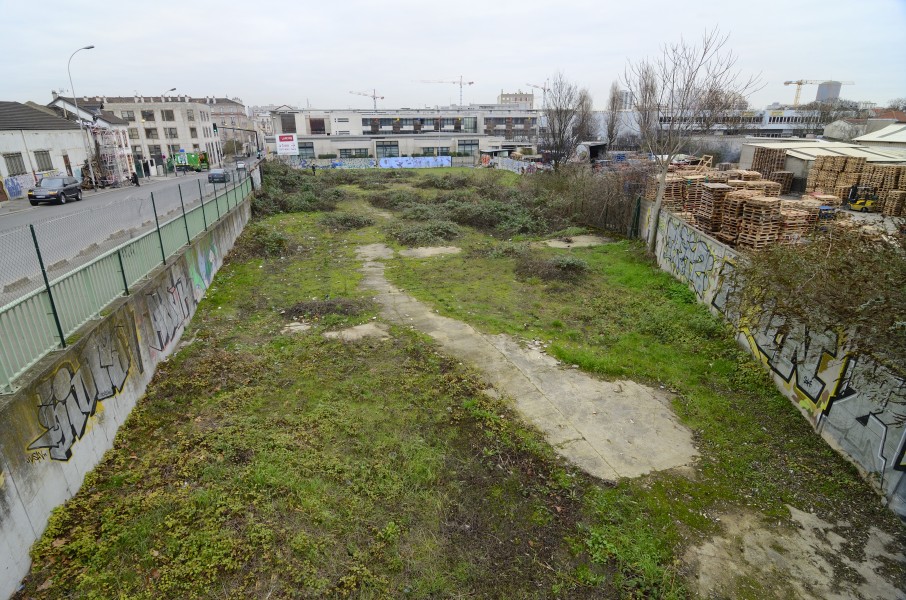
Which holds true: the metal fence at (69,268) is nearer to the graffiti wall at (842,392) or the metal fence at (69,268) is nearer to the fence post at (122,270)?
the fence post at (122,270)

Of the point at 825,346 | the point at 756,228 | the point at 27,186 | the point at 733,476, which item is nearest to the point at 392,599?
the point at 733,476

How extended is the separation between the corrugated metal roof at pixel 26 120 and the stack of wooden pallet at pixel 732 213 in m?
37.1

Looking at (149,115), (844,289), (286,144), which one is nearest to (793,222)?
(844,289)

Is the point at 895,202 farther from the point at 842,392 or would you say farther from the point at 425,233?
the point at 425,233

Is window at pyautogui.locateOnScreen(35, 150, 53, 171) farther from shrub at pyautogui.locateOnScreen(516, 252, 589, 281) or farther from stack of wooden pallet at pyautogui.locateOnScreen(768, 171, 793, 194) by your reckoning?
stack of wooden pallet at pyautogui.locateOnScreen(768, 171, 793, 194)

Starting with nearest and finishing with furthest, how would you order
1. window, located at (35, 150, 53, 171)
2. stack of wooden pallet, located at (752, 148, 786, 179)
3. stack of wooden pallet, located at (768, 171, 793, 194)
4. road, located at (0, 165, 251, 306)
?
road, located at (0, 165, 251, 306) < stack of wooden pallet, located at (768, 171, 793, 194) < stack of wooden pallet, located at (752, 148, 786, 179) < window, located at (35, 150, 53, 171)

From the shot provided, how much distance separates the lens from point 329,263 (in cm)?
1711

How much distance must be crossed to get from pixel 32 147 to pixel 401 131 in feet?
201

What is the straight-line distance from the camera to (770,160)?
84.0ft

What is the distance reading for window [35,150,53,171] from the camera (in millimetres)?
29992

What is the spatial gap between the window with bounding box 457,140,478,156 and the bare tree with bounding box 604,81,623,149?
21.0 m

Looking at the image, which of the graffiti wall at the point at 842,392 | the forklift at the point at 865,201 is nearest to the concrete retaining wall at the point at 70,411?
the graffiti wall at the point at 842,392

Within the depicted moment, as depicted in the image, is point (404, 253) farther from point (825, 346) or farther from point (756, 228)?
point (825, 346)

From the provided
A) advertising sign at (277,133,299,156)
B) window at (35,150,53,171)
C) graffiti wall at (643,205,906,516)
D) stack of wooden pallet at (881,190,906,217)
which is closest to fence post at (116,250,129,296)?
graffiti wall at (643,205,906,516)
